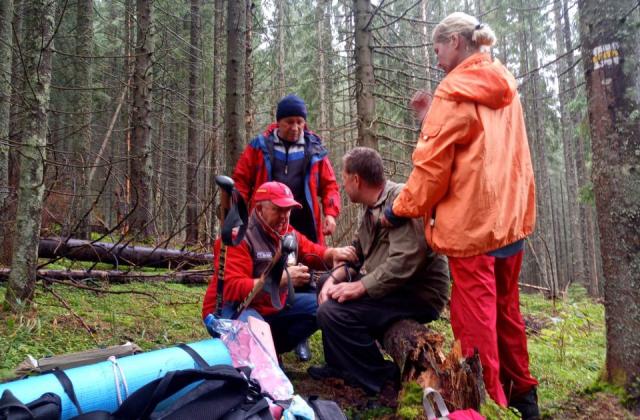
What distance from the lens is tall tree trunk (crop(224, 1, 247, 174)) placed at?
17.6 ft

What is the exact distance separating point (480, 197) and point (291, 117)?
226 centimetres

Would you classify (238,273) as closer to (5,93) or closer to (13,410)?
(13,410)

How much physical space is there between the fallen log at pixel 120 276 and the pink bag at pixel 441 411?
4033 mm

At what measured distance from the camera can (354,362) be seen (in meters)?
3.29

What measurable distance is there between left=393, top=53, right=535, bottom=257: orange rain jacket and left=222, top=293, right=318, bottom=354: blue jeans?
123 cm

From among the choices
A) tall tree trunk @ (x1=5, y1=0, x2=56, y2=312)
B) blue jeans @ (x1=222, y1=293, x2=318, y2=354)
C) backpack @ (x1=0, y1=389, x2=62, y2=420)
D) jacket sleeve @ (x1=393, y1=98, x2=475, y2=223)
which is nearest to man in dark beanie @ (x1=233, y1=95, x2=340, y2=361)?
blue jeans @ (x1=222, y1=293, x2=318, y2=354)

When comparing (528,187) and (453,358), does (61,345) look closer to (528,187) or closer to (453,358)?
(453,358)

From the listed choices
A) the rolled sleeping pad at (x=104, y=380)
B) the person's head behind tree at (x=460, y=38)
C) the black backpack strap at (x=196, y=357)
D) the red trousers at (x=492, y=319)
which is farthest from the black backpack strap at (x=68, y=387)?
the person's head behind tree at (x=460, y=38)

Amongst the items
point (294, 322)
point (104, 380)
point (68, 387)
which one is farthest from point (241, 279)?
point (68, 387)

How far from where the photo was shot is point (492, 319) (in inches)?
107

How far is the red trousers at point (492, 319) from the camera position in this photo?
269 centimetres

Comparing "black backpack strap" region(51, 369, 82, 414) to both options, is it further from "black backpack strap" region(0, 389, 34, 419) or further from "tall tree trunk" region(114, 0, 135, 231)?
"tall tree trunk" region(114, 0, 135, 231)

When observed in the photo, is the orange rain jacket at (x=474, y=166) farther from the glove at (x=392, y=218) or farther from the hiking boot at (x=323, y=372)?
the hiking boot at (x=323, y=372)

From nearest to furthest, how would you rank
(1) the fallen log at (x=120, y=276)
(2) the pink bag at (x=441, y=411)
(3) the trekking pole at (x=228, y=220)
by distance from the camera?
(2) the pink bag at (x=441, y=411) → (3) the trekking pole at (x=228, y=220) → (1) the fallen log at (x=120, y=276)
